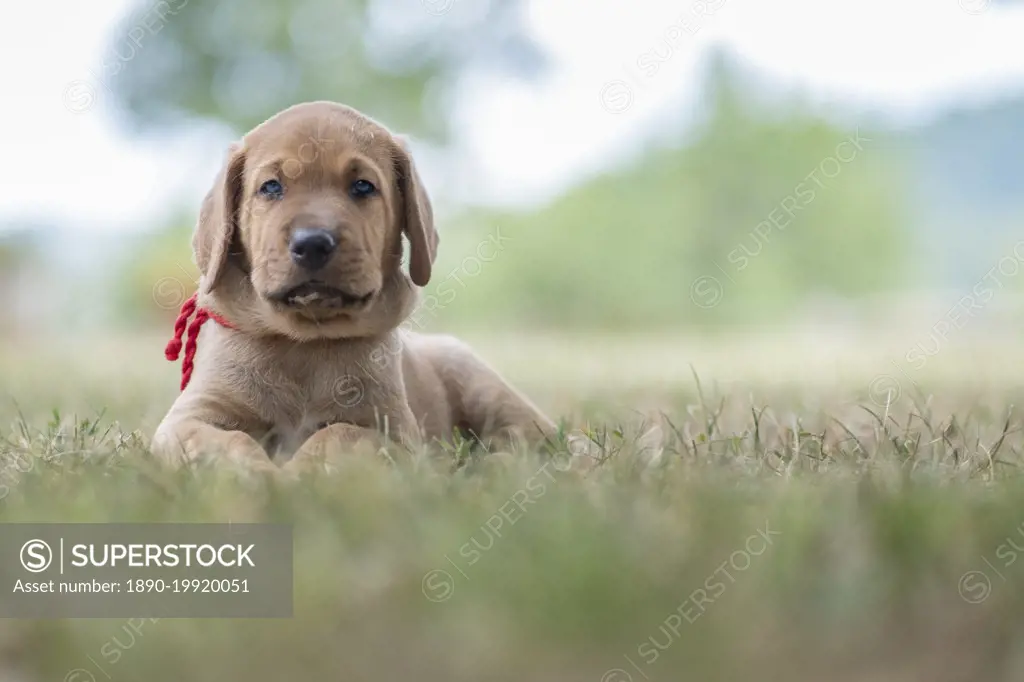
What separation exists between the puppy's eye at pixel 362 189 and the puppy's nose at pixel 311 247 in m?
0.30

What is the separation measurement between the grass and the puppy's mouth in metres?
0.60

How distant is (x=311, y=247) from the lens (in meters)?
3.30

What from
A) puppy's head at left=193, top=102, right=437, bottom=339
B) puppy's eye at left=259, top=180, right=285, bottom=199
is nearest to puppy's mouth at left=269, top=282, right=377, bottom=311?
puppy's head at left=193, top=102, right=437, bottom=339

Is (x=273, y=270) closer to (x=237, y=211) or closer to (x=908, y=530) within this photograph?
(x=237, y=211)

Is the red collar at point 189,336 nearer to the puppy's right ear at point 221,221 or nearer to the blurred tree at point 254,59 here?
the puppy's right ear at point 221,221

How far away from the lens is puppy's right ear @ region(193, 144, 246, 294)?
3.66 meters

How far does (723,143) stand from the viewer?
26.1 metres

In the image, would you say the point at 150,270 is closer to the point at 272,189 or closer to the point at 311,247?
the point at 272,189

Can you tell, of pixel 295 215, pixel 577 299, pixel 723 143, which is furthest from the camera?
pixel 723 143

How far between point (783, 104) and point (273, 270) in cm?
2464

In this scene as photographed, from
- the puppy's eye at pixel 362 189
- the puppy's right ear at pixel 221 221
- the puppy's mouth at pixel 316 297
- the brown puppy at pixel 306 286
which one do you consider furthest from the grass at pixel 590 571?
the puppy's eye at pixel 362 189

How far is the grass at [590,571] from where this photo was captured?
1.90 meters

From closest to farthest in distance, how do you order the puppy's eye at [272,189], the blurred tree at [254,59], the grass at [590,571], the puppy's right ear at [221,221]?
1. the grass at [590,571]
2. the puppy's eye at [272,189]
3. the puppy's right ear at [221,221]
4. the blurred tree at [254,59]

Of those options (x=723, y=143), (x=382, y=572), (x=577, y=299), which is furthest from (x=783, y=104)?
(x=382, y=572)
